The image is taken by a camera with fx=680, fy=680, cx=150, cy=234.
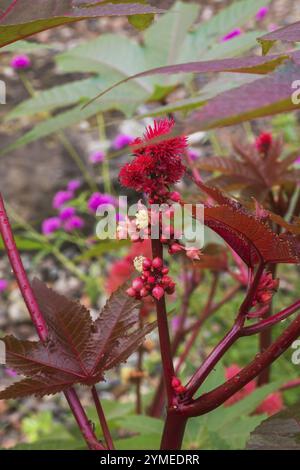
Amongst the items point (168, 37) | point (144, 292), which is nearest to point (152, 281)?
point (144, 292)

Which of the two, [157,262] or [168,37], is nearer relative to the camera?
[157,262]

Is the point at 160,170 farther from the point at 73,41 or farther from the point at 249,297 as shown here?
the point at 73,41

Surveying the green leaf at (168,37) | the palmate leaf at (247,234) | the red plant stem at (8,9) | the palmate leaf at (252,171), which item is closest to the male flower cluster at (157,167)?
the palmate leaf at (247,234)

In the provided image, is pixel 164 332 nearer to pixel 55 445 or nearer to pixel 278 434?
pixel 278 434

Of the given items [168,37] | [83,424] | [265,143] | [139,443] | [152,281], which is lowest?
[139,443]

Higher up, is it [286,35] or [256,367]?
[286,35]

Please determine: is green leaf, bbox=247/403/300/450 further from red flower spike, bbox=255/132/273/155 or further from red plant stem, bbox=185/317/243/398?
red flower spike, bbox=255/132/273/155

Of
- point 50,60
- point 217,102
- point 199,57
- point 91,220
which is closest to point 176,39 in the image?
point 199,57
